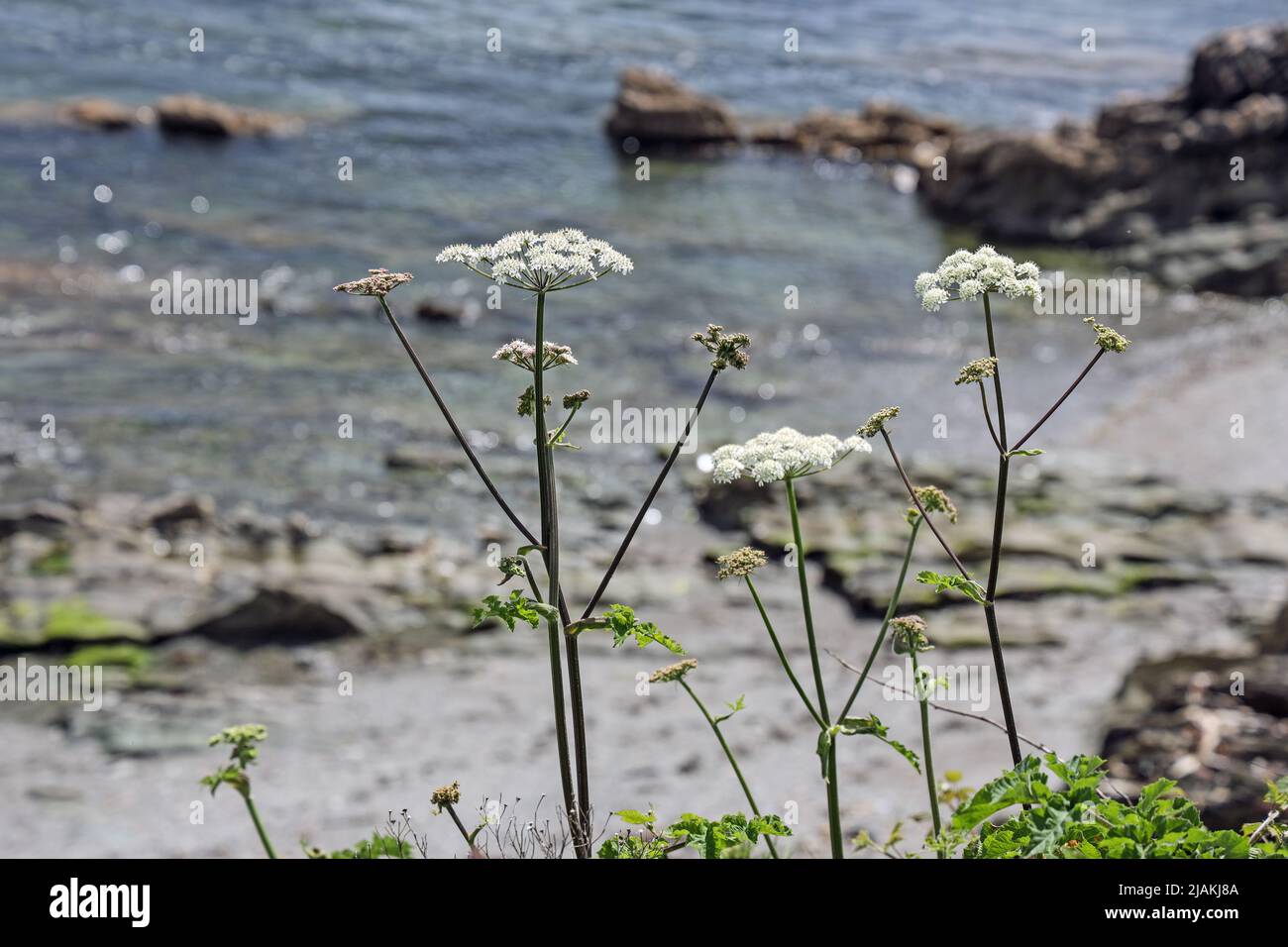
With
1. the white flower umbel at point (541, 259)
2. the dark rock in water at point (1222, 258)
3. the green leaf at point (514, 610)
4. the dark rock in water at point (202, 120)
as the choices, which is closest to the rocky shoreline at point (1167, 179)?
the dark rock in water at point (1222, 258)

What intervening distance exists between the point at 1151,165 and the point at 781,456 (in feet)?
76.4

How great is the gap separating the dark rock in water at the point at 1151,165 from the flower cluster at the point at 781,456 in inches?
827

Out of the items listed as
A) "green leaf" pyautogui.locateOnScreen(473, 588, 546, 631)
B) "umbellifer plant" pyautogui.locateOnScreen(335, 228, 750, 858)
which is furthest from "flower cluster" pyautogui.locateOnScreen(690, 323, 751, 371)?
"green leaf" pyautogui.locateOnScreen(473, 588, 546, 631)

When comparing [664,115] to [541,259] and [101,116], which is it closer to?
[101,116]

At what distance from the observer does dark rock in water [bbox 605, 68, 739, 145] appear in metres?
28.9

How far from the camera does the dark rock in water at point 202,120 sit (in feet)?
86.4

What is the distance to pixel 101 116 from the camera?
2622 centimetres

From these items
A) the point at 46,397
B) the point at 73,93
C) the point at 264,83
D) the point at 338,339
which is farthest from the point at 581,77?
the point at 46,397

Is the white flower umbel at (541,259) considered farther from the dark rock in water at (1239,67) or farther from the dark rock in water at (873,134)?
the dark rock in water at (873,134)

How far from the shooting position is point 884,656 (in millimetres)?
9977

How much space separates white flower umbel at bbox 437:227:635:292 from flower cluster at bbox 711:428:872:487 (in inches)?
21.5

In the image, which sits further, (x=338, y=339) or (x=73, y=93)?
(x=73, y=93)

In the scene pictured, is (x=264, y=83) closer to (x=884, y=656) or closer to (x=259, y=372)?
(x=259, y=372)
